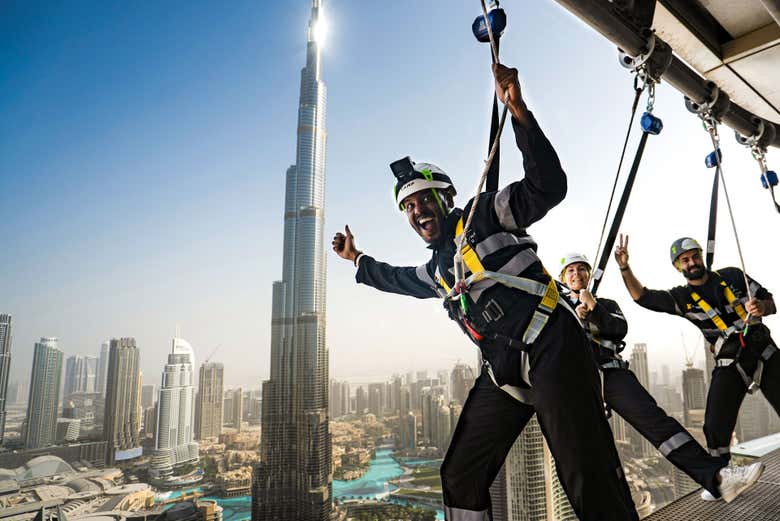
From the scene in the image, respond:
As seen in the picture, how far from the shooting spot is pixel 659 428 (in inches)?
79.1

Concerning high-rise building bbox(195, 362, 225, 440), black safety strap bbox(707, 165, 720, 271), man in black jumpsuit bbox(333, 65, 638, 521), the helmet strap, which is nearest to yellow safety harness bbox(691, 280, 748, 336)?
black safety strap bbox(707, 165, 720, 271)

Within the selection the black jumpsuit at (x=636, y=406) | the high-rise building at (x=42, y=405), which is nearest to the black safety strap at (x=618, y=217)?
the black jumpsuit at (x=636, y=406)

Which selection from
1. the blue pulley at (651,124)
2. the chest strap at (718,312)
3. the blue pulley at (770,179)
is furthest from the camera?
the blue pulley at (770,179)

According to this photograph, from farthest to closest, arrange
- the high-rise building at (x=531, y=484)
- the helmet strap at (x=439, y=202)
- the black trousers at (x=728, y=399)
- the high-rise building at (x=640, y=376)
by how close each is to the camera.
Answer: the high-rise building at (x=640, y=376)
the high-rise building at (x=531, y=484)
the black trousers at (x=728, y=399)
the helmet strap at (x=439, y=202)

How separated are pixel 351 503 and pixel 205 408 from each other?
14548 millimetres

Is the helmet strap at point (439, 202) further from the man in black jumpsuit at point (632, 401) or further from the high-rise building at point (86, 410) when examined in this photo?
the high-rise building at point (86, 410)

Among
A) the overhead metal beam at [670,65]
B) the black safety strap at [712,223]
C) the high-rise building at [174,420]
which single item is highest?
the overhead metal beam at [670,65]

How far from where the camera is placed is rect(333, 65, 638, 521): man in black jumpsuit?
107 centimetres

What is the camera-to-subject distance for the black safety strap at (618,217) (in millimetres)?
1885

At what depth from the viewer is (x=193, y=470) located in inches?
1233

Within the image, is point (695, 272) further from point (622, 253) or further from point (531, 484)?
point (531, 484)

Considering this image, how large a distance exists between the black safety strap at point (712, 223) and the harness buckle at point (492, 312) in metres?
2.01

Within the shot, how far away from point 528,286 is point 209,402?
129 feet

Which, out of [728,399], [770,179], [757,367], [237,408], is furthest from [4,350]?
[770,179]
